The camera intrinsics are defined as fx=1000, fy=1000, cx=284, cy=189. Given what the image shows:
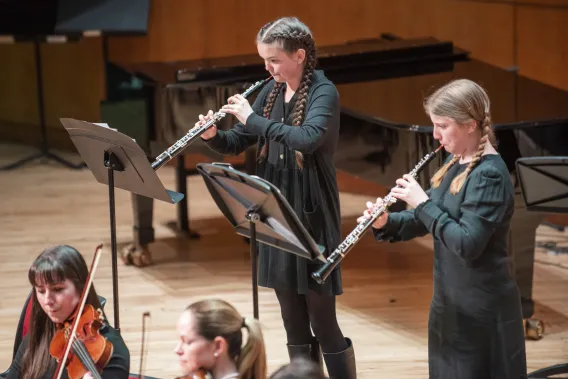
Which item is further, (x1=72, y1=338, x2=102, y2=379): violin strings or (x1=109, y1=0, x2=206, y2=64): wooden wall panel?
(x1=109, y1=0, x2=206, y2=64): wooden wall panel

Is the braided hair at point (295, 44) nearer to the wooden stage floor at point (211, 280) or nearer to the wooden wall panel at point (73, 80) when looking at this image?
the wooden stage floor at point (211, 280)

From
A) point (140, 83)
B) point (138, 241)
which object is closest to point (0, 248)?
point (138, 241)

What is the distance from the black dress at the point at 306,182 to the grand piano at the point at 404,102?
38.5 inches

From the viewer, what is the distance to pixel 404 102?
15.6 ft

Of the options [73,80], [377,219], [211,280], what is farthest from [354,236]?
[73,80]

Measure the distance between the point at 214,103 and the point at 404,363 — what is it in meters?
1.62

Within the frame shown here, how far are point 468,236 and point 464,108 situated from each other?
332 millimetres

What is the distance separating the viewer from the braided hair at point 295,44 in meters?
2.92

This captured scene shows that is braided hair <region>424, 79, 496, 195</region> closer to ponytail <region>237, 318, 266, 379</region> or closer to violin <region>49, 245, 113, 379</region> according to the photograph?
ponytail <region>237, 318, 266, 379</region>

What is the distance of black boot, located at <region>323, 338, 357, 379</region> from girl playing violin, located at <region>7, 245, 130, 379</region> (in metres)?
0.75

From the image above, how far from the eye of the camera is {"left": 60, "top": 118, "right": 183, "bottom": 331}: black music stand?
10.3ft

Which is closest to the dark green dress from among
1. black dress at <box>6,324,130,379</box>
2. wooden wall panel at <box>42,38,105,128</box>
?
black dress at <box>6,324,130,379</box>

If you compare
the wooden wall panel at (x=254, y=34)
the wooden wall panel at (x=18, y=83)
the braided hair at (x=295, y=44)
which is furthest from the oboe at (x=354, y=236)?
the wooden wall panel at (x=18, y=83)

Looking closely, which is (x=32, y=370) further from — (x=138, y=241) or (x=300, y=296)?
(x=138, y=241)
